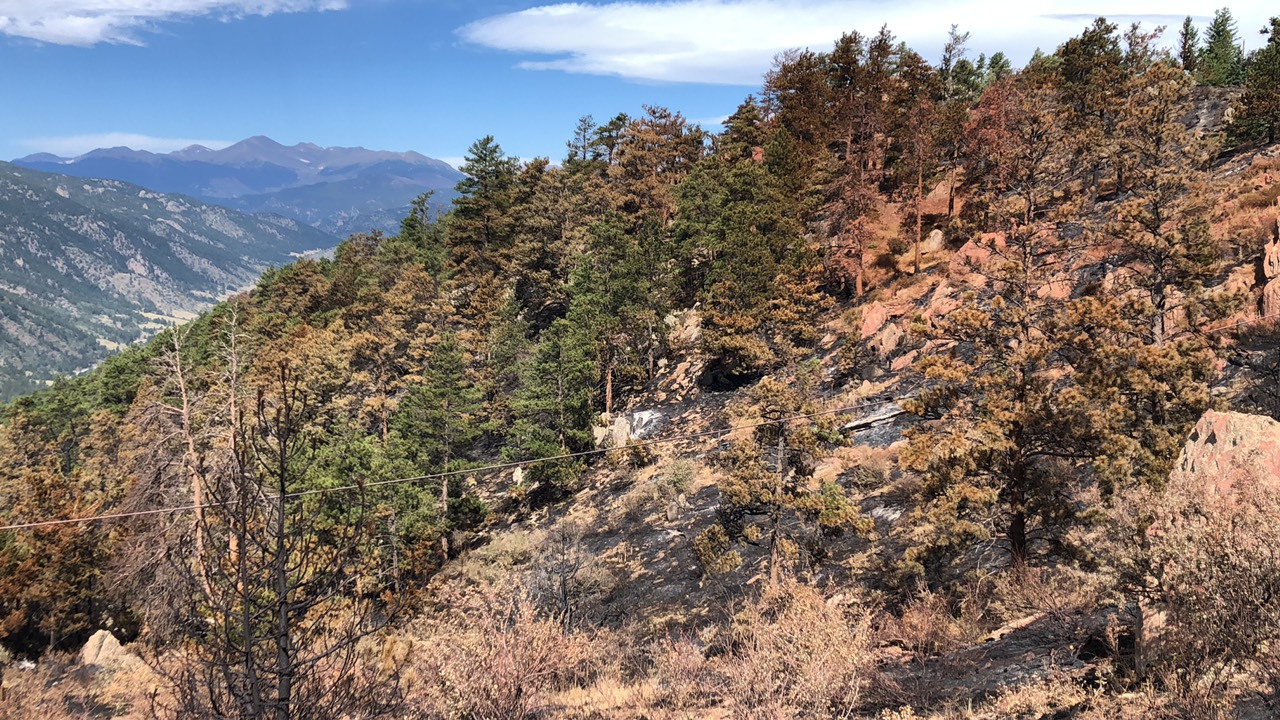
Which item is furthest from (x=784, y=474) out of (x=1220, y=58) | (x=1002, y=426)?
(x=1220, y=58)

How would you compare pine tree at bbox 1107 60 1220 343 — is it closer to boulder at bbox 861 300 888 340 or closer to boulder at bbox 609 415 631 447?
boulder at bbox 861 300 888 340

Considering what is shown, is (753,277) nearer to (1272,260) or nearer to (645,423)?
(645,423)

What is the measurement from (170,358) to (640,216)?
32.7 metres

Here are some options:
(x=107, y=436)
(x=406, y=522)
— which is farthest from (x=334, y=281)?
(x=406, y=522)

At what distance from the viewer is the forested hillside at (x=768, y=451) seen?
7188 millimetres

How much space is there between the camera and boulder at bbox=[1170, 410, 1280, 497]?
7.92 m

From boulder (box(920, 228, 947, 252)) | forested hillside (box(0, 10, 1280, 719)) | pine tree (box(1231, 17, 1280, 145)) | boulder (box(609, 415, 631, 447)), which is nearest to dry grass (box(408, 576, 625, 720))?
forested hillside (box(0, 10, 1280, 719))

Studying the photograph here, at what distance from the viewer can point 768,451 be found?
59.5ft

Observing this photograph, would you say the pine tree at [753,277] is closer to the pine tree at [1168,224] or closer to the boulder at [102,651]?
the pine tree at [1168,224]

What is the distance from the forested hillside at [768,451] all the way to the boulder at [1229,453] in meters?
0.07

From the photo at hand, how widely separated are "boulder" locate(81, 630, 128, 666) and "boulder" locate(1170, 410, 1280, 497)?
25426 millimetres

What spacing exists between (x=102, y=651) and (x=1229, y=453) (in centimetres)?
2793

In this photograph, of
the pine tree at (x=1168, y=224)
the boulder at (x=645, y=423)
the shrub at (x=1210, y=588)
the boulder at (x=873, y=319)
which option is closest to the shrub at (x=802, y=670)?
the shrub at (x=1210, y=588)

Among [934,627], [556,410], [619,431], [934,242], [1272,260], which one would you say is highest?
[934,242]
